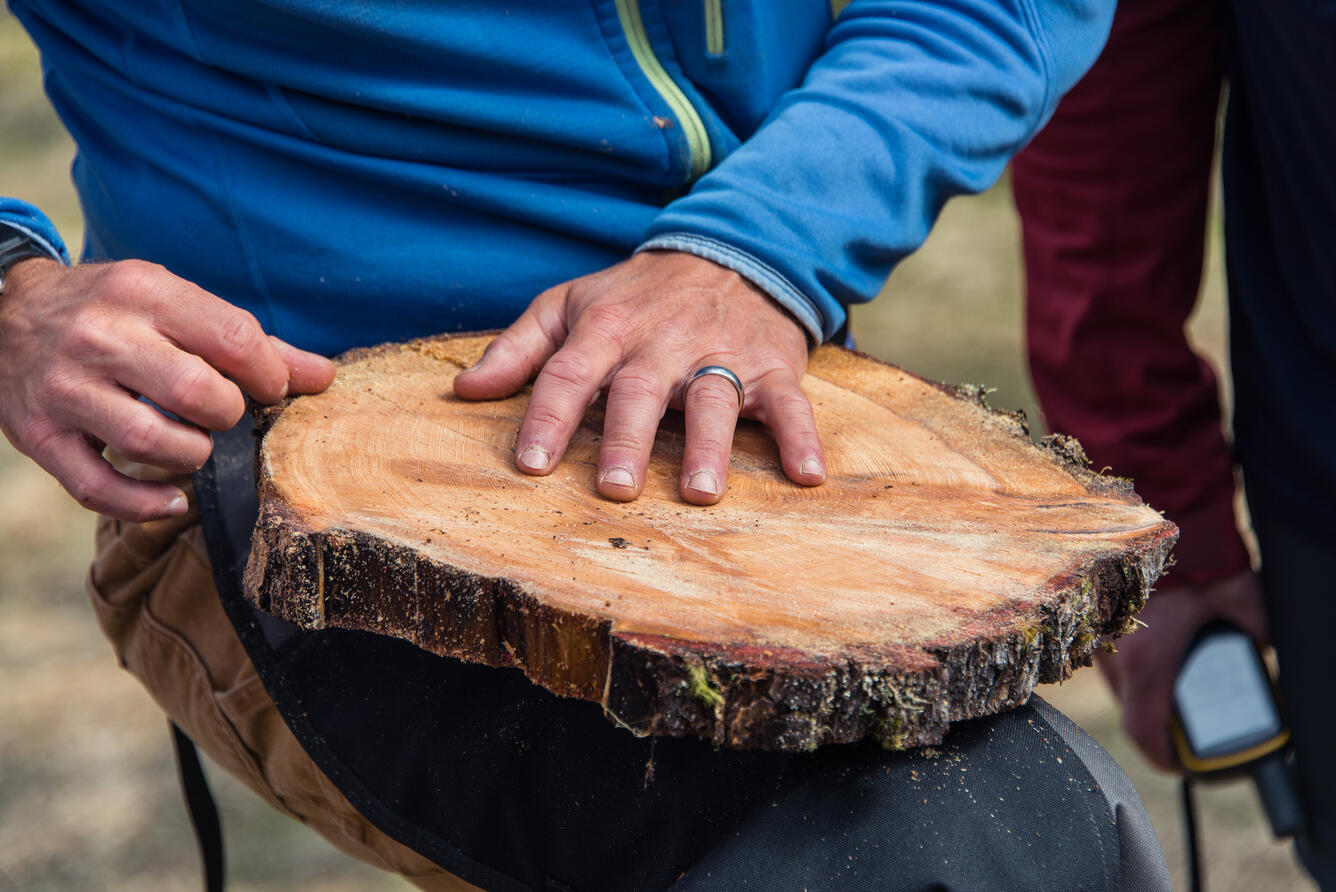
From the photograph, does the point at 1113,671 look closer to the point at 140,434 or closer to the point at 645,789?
the point at 645,789

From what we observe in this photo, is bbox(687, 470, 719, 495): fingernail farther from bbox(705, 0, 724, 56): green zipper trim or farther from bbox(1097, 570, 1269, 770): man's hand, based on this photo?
bbox(1097, 570, 1269, 770): man's hand

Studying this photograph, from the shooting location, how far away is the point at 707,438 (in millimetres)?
962

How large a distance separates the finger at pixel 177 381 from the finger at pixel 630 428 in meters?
0.32

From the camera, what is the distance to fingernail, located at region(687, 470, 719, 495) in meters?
0.93

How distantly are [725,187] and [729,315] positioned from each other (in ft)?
0.47

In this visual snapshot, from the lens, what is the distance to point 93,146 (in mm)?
1214

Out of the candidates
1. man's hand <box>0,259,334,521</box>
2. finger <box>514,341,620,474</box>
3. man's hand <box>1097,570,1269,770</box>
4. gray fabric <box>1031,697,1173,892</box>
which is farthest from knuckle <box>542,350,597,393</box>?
man's hand <box>1097,570,1269,770</box>

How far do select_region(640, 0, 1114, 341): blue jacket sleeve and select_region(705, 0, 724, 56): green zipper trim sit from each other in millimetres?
95

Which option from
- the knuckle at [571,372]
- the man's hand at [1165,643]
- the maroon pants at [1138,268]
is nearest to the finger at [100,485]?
the knuckle at [571,372]

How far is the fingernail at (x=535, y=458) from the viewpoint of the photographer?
96 cm

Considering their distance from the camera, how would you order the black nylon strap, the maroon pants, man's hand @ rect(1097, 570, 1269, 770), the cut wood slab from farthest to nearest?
man's hand @ rect(1097, 570, 1269, 770) → the maroon pants → the black nylon strap → the cut wood slab

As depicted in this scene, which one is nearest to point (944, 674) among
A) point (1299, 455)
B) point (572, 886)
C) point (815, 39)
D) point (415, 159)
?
point (572, 886)

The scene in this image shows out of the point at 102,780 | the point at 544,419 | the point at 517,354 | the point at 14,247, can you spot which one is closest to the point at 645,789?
the point at 544,419

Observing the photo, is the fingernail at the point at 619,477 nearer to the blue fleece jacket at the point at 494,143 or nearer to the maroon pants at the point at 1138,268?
the blue fleece jacket at the point at 494,143
